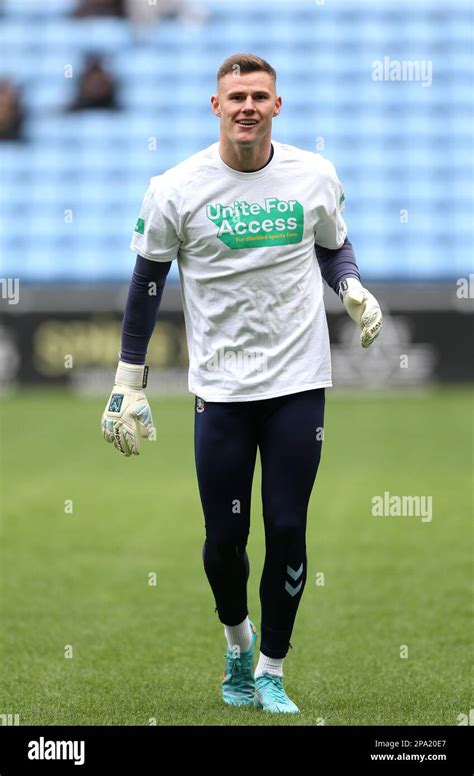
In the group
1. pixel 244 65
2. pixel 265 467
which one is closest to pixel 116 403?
pixel 265 467

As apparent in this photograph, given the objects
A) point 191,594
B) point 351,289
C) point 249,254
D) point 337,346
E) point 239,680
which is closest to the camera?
→ point 249,254

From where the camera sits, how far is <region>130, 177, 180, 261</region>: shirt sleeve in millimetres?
4578

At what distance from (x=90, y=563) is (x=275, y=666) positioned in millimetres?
3180

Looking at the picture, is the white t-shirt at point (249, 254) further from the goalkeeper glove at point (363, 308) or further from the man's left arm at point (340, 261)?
the goalkeeper glove at point (363, 308)

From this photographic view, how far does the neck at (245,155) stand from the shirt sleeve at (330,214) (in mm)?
230

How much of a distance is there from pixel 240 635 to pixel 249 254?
1.43 meters

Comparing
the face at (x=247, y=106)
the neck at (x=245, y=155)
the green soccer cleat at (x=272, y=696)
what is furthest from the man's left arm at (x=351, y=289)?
the green soccer cleat at (x=272, y=696)

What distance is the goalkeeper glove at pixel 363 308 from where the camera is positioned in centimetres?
462

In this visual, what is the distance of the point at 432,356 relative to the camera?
1891cm

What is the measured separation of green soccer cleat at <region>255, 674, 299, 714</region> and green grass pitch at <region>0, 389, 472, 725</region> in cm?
7

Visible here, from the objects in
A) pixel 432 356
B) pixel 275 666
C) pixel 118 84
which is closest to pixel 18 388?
pixel 432 356

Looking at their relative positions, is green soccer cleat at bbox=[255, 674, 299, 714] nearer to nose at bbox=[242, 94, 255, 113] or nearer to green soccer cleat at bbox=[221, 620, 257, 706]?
green soccer cleat at bbox=[221, 620, 257, 706]

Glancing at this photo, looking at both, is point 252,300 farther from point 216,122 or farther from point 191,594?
point 216,122

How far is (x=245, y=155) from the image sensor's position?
4.53 m
